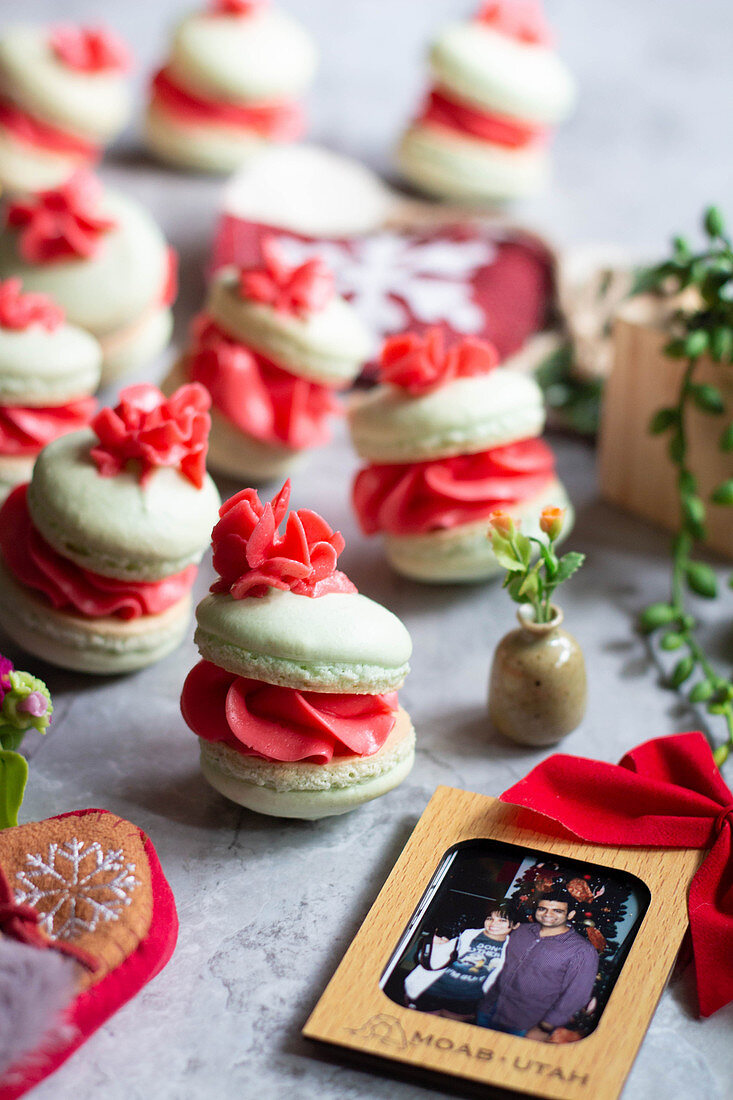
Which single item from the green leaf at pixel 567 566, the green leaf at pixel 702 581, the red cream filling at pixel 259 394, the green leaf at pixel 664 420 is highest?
the green leaf at pixel 567 566

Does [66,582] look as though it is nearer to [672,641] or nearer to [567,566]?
[567,566]

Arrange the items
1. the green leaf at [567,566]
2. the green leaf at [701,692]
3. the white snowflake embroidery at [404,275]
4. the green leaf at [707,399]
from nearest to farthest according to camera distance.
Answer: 1. the green leaf at [567,566]
2. the green leaf at [701,692]
3. the green leaf at [707,399]
4. the white snowflake embroidery at [404,275]

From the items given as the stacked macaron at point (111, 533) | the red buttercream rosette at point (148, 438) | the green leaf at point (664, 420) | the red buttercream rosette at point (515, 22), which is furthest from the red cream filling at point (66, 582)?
the red buttercream rosette at point (515, 22)

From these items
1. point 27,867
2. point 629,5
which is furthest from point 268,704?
point 629,5

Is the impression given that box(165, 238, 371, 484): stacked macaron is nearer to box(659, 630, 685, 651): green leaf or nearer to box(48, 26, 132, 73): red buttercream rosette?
box(659, 630, 685, 651): green leaf

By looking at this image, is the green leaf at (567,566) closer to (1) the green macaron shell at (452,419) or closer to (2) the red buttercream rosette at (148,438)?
(1) the green macaron shell at (452,419)

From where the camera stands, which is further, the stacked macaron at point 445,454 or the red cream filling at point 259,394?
the red cream filling at point 259,394
